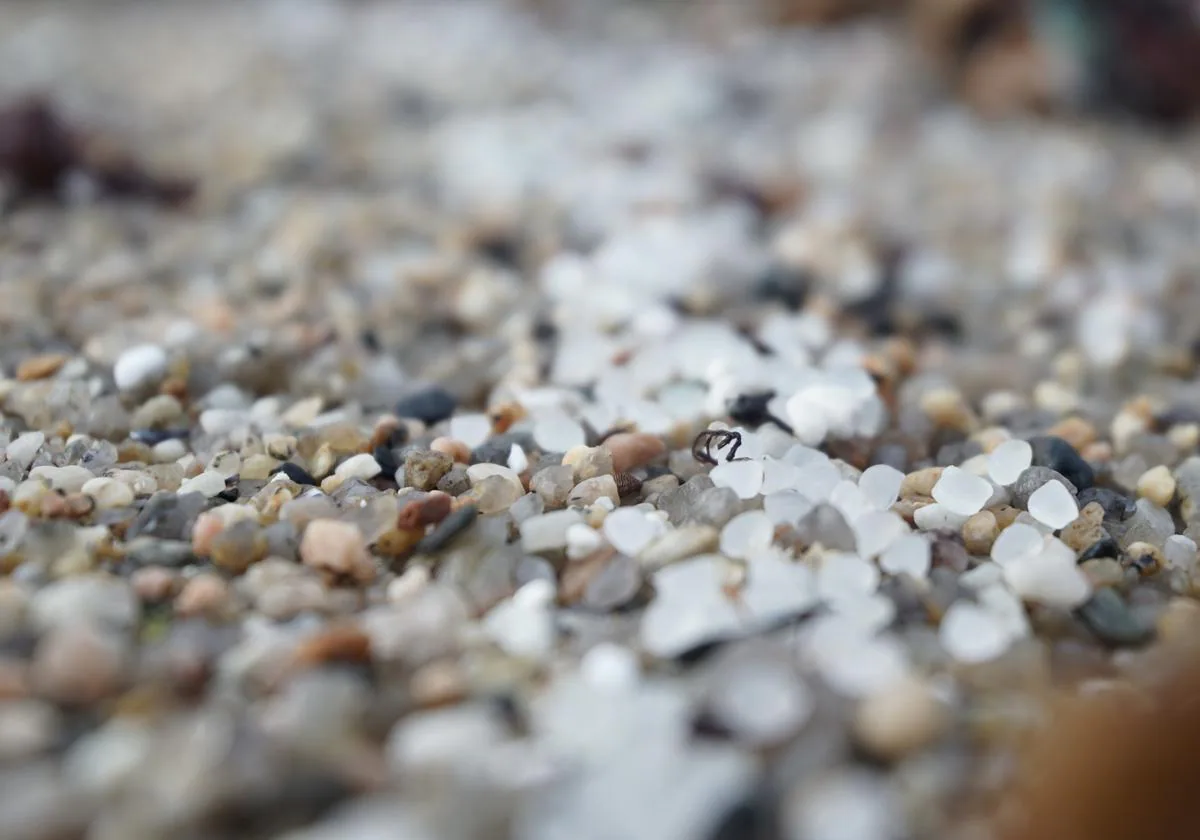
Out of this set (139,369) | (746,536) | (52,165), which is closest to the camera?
(746,536)

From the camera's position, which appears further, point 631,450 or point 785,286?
point 785,286

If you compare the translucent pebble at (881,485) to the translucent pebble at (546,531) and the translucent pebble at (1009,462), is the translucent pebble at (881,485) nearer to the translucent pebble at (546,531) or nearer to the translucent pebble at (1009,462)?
the translucent pebble at (1009,462)

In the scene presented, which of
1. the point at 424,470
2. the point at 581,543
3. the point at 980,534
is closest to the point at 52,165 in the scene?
the point at 424,470

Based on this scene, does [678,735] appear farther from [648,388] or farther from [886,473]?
[648,388]

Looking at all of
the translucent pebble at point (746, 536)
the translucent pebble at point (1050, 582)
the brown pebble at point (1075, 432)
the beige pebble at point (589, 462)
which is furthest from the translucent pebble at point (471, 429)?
the brown pebble at point (1075, 432)

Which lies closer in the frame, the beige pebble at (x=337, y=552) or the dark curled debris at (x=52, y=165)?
the beige pebble at (x=337, y=552)

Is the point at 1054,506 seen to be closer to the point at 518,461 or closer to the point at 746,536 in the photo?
the point at 746,536
